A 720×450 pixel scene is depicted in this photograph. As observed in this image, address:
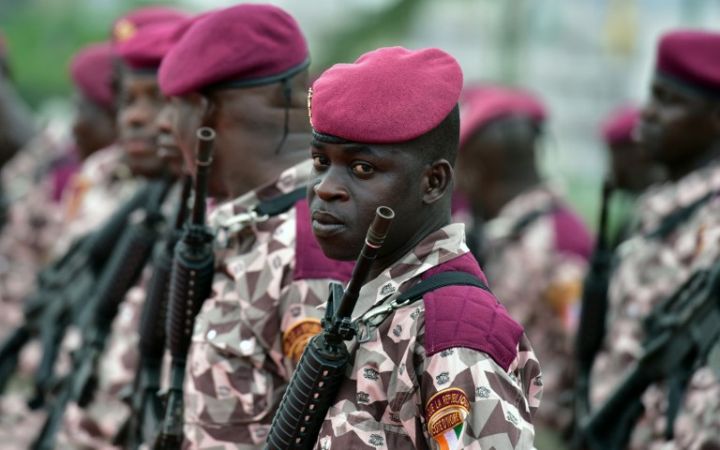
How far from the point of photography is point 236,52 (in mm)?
4254

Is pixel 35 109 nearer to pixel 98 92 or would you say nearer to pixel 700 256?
pixel 98 92

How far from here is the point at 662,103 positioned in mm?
6305

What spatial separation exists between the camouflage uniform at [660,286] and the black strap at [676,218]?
0.6 inches

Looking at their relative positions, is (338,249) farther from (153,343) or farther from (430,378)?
(153,343)

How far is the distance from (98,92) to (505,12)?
297 inches

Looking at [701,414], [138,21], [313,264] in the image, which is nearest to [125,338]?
[138,21]

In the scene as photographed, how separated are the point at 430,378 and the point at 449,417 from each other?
0.36 feet

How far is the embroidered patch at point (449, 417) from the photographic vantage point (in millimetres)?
2920

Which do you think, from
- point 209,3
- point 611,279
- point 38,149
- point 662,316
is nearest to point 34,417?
point 38,149

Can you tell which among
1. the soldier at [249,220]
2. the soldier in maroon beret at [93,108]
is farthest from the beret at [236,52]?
the soldier in maroon beret at [93,108]

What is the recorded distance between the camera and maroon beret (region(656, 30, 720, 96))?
616cm

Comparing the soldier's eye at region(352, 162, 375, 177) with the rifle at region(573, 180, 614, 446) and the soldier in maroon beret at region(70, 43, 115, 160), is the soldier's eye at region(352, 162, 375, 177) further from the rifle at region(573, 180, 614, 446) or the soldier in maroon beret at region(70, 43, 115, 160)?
the soldier in maroon beret at region(70, 43, 115, 160)

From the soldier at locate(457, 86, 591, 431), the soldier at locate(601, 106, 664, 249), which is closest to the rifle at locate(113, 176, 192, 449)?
the soldier at locate(457, 86, 591, 431)

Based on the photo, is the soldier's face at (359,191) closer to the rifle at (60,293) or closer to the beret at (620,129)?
the rifle at (60,293)
